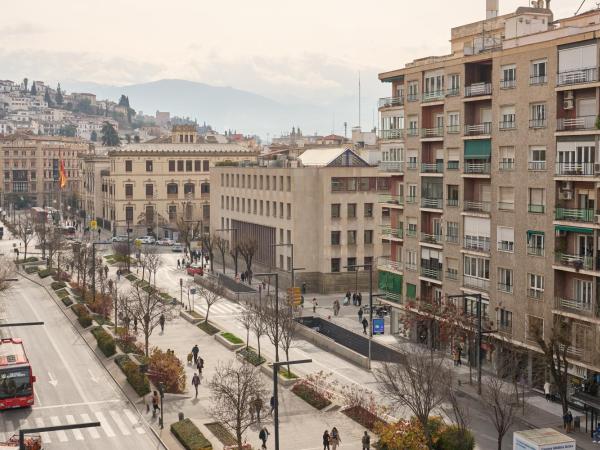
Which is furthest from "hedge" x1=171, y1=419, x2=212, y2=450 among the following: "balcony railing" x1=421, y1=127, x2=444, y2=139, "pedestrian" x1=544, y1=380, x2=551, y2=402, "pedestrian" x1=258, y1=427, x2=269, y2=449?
"balcony railing" x1=421, y1=127, x2=444, y2=139

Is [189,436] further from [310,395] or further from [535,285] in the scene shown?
[535,285]

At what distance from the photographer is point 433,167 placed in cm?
5862

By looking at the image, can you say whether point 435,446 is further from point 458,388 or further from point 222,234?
point 222,234

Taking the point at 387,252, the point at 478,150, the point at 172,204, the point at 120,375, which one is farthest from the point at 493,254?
the point at 172,204

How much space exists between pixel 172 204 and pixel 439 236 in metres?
95.7

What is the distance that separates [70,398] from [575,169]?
100 feet

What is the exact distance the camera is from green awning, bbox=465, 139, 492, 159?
5247cm

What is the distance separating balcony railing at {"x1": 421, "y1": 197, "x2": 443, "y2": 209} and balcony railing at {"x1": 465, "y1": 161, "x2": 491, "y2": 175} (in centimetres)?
403

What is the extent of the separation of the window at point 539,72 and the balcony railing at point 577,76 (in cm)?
121

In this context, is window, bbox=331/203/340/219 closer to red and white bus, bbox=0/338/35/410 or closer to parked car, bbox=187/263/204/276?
parked car, bbox=187/263/204/276

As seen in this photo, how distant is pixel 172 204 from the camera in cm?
14850

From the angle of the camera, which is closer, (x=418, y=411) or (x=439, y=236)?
(x=418, y=411)

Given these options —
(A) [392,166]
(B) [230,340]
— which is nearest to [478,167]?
(A) [392,166]

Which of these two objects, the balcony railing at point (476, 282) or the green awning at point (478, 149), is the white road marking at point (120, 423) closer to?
the balcony railing at point (476, 282)
